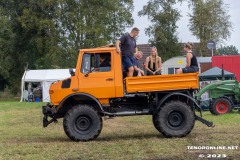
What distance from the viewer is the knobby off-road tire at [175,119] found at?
11.8 metres

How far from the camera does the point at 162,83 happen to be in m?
11.8

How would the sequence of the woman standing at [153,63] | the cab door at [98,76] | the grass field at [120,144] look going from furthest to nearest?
the woman standing at [153,63], the cab door at [98,76], the grass field at [120,144]

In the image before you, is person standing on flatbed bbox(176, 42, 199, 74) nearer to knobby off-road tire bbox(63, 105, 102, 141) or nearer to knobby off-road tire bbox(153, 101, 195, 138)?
knobby off-road tire bbox(153, 101, 195, 138)

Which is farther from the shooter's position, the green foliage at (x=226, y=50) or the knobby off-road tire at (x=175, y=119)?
the green foliage at (x=226, y=50)

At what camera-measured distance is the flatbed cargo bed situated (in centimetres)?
1172

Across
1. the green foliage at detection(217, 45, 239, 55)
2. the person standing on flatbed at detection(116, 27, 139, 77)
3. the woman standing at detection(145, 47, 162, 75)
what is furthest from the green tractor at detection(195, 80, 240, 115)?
the green foliage at detection(217, 45, 239, 55)

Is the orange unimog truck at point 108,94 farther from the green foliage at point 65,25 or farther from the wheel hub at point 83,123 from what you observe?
the green foliage at point 65,25

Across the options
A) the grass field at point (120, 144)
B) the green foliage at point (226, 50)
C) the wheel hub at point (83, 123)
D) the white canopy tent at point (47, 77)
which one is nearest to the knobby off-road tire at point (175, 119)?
the grass field at point (120, 144)

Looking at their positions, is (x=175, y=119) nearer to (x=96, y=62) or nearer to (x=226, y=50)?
(x=96, y=62)

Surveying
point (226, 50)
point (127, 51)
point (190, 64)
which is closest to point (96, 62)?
point (127, 51)

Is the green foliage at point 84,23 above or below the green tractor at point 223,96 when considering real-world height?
above

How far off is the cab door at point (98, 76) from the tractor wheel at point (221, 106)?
8536 millimetres

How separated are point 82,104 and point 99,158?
3.14 meters

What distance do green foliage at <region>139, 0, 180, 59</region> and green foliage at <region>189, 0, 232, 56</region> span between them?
1705 millimetres
